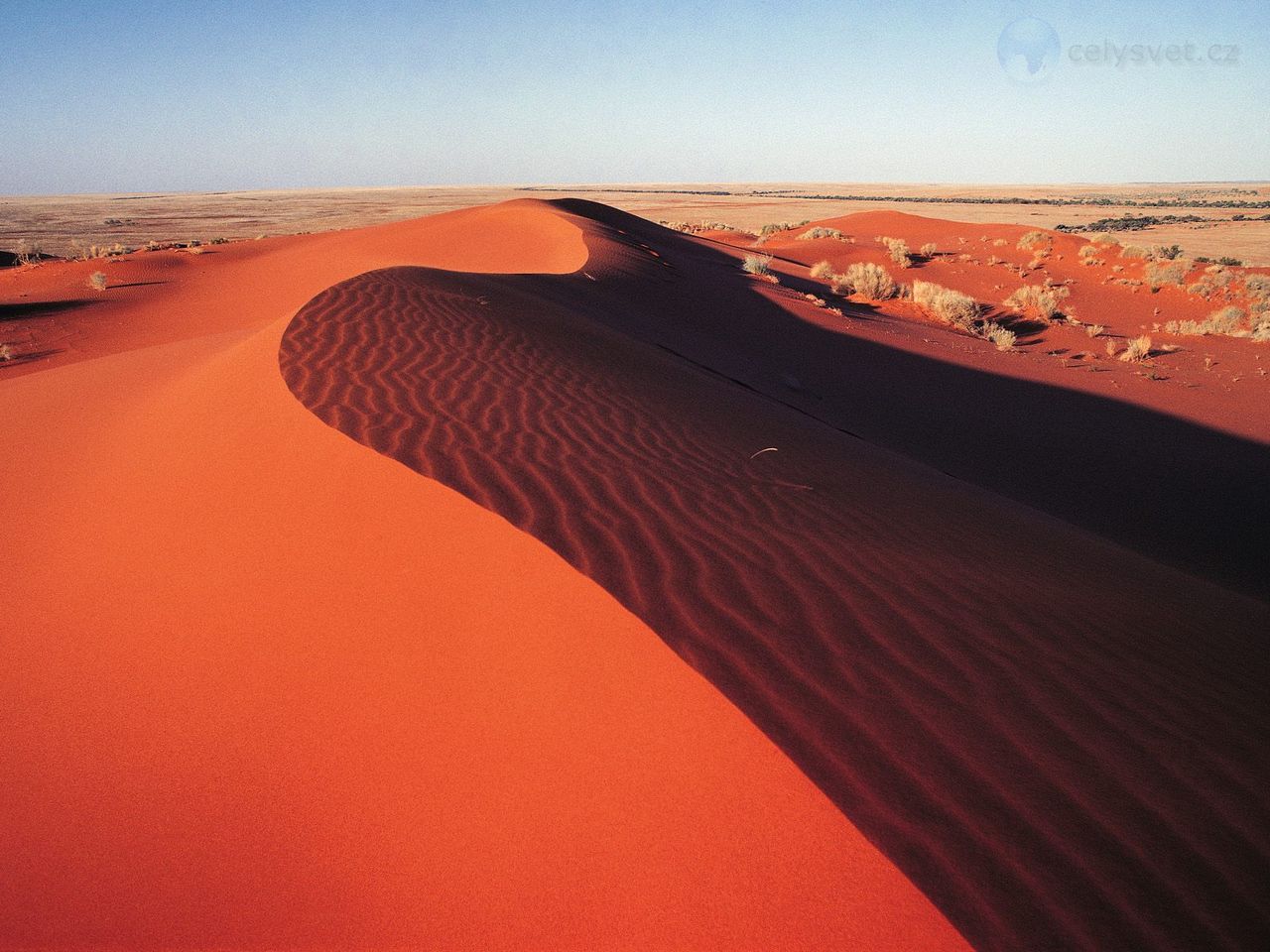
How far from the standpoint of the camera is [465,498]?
3.85 m

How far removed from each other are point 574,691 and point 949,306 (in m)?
18.7

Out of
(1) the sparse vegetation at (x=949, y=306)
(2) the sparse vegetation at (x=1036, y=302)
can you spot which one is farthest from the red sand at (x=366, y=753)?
(2) the sparse vegetation at (x=1036, y=302)

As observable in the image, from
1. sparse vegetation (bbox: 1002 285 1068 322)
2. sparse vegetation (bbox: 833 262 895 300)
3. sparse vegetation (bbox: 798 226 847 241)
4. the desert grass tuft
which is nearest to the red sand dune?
sparse vegetation (bbox: 1002 285 1068 322)

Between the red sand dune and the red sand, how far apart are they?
0.01 m

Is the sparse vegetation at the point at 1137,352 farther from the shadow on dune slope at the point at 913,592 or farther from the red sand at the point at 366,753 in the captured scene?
the red sand at the point at 366,753

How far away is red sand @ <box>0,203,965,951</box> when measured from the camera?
195 centimetres

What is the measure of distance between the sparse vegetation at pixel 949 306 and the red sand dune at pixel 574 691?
13591mm

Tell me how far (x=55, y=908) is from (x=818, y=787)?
2033mm

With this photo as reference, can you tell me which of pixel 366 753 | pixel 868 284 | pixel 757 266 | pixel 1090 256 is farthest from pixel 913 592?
pixel 1090 256

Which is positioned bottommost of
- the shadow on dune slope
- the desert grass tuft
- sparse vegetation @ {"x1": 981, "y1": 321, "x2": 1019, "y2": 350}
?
sparse vegetation @ {"x1": 981, "y1": 321, "x2": 1019, "y2": 350}

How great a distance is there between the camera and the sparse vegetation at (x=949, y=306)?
18.5 meters

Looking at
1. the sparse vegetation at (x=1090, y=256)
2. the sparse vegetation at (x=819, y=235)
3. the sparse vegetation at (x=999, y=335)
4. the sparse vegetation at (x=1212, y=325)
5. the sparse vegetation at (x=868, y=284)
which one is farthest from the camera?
the sparse vegetation at (x=819, y=235)

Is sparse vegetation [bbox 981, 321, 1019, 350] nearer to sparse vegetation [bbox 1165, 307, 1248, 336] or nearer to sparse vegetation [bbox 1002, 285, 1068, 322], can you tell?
sparse vegetation [bbox 1002, 285, 1068, 322]

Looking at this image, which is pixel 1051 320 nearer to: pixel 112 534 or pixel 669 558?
pixel 669 558
